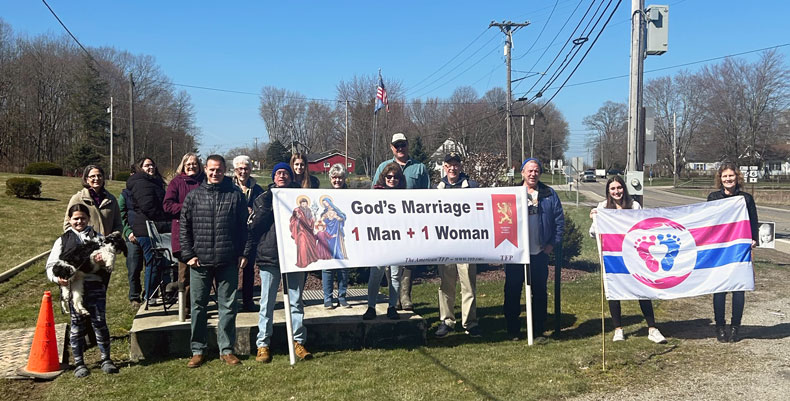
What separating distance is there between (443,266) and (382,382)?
74.5 inches

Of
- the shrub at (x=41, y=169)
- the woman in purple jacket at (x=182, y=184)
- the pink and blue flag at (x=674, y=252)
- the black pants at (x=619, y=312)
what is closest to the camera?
the pink and blue flag at (x=674, y=252)

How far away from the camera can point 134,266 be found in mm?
8039

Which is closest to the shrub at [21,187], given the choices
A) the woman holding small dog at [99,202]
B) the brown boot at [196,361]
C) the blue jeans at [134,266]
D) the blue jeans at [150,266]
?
the blue jeans at [134,266]

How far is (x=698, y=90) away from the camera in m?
77.6

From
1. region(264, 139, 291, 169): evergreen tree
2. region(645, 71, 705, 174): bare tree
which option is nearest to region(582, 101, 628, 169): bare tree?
region(645, 71, 705, 174): bare tree

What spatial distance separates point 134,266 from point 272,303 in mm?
3211

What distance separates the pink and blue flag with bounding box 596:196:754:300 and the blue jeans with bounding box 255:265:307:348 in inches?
124

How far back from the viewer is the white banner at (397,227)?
5848 mm

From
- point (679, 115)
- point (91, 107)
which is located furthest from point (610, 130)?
point (91, 107)

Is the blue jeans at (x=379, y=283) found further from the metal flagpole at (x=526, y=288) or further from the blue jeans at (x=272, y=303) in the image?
the metal flagpole at (x=526, y=288)

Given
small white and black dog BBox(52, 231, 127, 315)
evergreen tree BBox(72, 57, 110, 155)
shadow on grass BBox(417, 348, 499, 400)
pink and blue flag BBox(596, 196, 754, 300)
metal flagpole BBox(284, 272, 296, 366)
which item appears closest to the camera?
shadow on grass BBox(417, 348, 499, 400)

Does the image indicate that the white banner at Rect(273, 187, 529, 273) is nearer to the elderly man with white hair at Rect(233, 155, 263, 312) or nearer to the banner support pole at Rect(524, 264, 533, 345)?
the banner support pole at Rect(524, 264, 533, 345)

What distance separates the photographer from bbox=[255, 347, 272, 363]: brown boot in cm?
575

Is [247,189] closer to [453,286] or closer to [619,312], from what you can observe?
[453,286]
